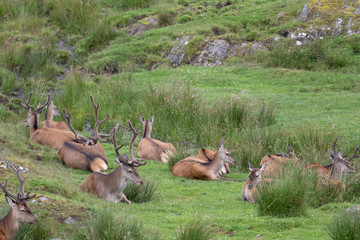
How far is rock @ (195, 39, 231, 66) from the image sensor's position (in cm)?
2258

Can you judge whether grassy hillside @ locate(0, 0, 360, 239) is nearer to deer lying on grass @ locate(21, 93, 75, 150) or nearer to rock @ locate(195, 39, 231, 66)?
rock @ locate(195, 39, 231, 66)

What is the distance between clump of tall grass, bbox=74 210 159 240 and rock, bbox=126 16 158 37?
20.3 m

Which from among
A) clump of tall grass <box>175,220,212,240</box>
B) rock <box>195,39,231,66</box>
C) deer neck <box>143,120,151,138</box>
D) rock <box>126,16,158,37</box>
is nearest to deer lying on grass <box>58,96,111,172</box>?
deer neck <box>143,120,151,138</box>

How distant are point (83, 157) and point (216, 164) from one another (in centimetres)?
267

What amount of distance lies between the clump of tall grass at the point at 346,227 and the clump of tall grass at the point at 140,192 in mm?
3427

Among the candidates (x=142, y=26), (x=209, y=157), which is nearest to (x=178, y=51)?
(x=142, y=26)

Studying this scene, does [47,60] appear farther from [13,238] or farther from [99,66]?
[13,238]

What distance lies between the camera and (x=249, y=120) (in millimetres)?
14062

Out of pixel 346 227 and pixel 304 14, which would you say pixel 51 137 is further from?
pixel 304 14

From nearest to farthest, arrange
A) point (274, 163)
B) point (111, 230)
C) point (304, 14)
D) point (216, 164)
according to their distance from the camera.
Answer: point (111, 230) < point (274, 163) < point (216, 164) < point (304, 14)

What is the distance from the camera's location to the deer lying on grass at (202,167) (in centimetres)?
1092

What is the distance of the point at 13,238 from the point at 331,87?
1353cm

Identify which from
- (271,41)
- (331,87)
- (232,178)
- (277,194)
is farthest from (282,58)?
(277,194)

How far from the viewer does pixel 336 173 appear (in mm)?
9625
